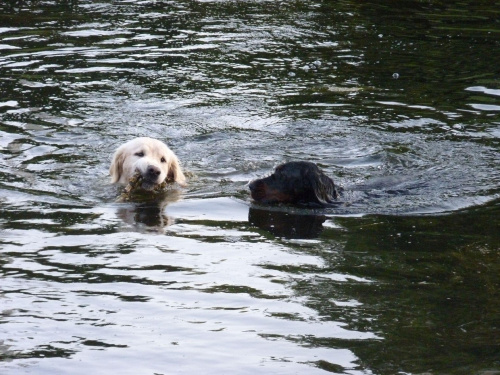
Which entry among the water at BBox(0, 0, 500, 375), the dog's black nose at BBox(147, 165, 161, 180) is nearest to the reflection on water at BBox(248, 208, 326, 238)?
the water at BBox(0, 0, 500, 375)

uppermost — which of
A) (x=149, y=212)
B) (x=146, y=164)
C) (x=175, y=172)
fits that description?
(x=146, y=164)

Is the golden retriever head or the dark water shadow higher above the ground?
the golden retriever head

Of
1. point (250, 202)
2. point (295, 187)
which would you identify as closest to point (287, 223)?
point (295, 187)

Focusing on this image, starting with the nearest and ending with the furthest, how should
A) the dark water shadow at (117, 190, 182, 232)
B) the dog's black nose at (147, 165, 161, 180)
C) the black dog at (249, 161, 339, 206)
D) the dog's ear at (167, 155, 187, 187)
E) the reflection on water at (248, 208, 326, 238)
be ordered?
1. the reflection on water at (248, 208, 326, 238)
2. the dark water shadow at (117, 190, 182, 232)
3. the black dog at (249, 161, 339, 206)
4. the dog's black nose at (147, 165, 161, 180)
5. the dog's ear at (167, 155, 187, 187)

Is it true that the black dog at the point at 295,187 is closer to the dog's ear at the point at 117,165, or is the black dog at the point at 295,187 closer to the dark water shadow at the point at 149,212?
the dark water shadow at the point at 149,212

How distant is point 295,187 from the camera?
8.87 m

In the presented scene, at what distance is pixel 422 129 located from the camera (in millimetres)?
11312

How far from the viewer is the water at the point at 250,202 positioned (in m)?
5.51

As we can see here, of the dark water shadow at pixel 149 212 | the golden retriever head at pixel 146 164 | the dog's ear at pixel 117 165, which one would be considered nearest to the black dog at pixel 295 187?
the dark water shadow at pixel 149 212

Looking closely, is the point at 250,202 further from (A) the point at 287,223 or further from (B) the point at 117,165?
(B) the point at 117,165

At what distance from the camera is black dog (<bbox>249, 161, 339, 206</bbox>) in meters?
8.80

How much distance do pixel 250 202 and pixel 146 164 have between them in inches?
44.6

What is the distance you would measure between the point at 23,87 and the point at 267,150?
14.2 feet

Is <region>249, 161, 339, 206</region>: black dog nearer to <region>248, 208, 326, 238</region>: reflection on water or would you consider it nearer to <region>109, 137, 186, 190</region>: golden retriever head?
<region>248, 208, 326, 238</region>: reflection on water
